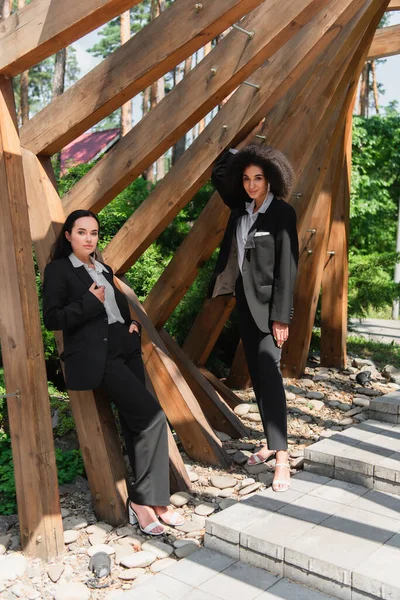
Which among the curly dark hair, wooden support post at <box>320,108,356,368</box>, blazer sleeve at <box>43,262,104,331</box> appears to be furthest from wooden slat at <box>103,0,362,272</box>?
wooden support post at <box>320,108,356,368</box>

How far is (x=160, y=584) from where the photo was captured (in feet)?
9.02

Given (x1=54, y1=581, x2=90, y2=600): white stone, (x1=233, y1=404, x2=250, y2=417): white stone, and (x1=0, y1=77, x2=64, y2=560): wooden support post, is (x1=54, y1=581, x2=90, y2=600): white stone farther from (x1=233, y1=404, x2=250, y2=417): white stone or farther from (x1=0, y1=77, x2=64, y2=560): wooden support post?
(x1=233, y1=404, x2=250, y2=417): white stone

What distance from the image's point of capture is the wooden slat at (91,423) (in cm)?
343

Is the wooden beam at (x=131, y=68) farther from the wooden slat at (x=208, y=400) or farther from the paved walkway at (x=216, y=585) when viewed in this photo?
the paved walkway at (x=216, y=585)

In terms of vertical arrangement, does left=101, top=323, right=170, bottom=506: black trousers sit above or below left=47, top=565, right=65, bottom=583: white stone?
above

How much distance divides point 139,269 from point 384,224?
36.7ft

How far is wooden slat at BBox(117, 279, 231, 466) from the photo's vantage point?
168 inches

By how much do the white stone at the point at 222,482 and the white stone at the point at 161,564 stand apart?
2.94 feet

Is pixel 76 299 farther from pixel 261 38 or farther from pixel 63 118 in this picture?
pixel 261 38

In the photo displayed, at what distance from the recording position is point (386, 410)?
15.2ft

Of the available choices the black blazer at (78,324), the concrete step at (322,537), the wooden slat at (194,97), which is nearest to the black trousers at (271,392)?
the concrete step at (322,537)

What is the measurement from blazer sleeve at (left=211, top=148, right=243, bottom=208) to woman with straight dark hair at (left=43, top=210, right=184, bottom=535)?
3.15 feet

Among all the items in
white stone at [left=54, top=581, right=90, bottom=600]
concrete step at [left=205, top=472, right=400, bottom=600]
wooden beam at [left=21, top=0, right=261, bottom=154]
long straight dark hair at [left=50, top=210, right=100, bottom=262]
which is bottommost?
white stone at [left=54, top=581, right=90, bottom=600]

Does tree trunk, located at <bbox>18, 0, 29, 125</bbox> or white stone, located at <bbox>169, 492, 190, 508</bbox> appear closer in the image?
white stone, located at <bbox>169, 492, 190, 508</bbox>
